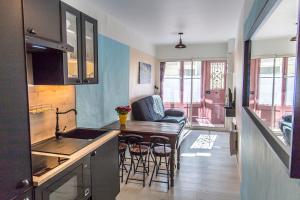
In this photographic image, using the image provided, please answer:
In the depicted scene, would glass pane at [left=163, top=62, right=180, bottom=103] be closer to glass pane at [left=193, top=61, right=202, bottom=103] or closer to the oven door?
glass pane at [left=193, top=61, right=202, bottom=103]

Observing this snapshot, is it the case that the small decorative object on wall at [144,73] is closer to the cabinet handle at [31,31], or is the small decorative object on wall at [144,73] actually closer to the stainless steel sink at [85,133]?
the stainless steel sink at [85,133]

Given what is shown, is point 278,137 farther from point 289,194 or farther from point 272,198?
point 289,194

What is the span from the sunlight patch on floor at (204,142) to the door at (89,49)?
327 cm

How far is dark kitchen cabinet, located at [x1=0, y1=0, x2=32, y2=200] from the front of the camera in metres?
1.17

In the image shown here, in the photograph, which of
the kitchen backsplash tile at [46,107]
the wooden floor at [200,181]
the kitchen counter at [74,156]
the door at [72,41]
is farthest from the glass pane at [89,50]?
the wooden floor at [200,181]

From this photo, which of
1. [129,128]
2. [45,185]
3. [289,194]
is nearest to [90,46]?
[129,128]

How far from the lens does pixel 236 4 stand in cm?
326

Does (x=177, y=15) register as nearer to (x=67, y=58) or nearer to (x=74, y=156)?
(x=67, y=58)

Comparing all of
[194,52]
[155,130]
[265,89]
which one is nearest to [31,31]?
[155,130]

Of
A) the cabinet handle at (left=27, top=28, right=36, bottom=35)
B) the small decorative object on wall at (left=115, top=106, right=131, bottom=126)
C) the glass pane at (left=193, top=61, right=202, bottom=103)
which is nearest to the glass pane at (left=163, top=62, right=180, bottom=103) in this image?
the glass pane at (left=193, top=61, right=202, bottom=103)

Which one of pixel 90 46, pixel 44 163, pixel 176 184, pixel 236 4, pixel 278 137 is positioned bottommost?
pixel 176 184

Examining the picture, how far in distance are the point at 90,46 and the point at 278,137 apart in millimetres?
2175

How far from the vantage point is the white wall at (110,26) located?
3076mm

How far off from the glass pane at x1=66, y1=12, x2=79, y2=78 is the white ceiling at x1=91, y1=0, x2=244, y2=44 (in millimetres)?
1051
